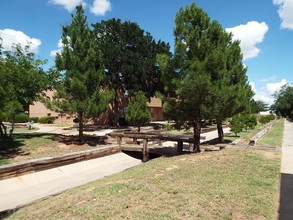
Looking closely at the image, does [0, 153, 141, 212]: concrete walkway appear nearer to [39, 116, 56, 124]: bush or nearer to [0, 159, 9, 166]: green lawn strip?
[0, 159, 9, 166]: green lawn strip

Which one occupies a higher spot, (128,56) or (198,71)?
(128,56)

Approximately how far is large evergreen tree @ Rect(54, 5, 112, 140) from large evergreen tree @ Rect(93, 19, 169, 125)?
1488cm

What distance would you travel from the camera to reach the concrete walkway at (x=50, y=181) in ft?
28.9

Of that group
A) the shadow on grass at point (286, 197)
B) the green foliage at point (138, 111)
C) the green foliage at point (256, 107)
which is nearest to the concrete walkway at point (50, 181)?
the shadow on grass at point (286, 197)

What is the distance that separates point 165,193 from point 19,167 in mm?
7000

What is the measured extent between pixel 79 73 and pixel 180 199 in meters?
11.9

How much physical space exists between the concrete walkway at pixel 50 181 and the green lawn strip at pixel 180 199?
2.37m

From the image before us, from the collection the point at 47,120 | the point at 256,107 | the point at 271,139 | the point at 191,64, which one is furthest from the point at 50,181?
the point at 256,107

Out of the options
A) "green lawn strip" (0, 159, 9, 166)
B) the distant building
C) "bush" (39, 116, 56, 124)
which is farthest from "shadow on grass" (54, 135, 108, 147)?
"bush" (39, 116, 56, 124)

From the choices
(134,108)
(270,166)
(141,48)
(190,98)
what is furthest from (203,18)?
(141,48)

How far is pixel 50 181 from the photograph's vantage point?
1080 centimetres

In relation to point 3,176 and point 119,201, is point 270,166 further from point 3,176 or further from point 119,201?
point 3,176

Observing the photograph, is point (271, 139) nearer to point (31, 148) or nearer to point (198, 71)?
point (198, 71)

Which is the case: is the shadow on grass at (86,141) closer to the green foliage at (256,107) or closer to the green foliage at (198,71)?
the green foliage at (198,71)
